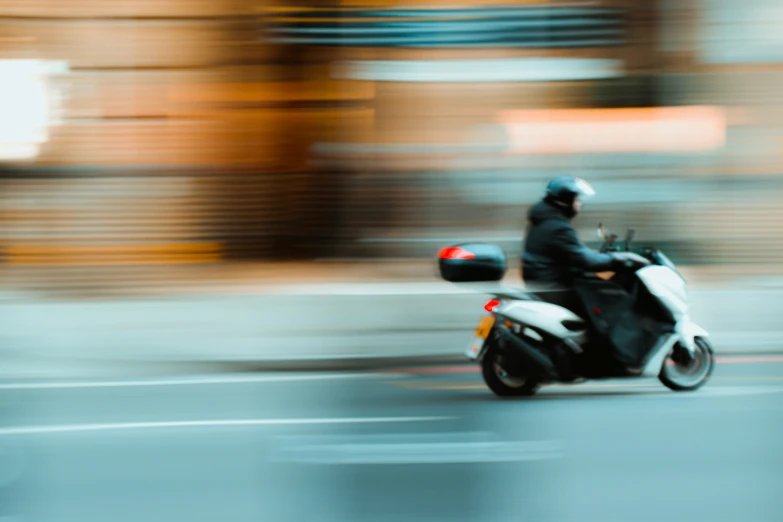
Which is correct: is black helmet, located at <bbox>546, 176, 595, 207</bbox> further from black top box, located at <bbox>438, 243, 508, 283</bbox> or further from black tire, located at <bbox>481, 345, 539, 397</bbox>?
black tire, located at <bbox>481, 345, 539, 397</bbox>

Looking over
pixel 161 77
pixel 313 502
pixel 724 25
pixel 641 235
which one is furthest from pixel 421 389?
pixel 724 25

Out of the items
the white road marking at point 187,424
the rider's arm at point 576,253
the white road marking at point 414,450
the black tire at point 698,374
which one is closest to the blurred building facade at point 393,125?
the black tire at point 698,374

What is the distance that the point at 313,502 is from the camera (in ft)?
15.0

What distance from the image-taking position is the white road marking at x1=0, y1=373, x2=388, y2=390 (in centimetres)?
791

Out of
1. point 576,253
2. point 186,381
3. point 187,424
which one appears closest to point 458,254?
point 576,253

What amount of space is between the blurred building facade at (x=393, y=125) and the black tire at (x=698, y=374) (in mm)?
3502

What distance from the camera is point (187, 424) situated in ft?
20.7

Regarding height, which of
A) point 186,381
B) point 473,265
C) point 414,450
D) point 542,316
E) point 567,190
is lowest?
point 186,381

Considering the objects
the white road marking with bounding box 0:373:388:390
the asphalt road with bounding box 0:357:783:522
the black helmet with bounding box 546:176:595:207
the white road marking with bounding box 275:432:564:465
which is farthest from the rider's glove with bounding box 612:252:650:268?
the white road marking with bounding box 0:373:388:390

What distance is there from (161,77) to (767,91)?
5547mm

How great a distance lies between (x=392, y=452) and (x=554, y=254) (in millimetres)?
1815

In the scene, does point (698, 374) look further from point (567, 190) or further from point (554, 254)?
point (567, 190)

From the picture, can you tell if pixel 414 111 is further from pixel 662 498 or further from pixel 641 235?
pixel 662 498

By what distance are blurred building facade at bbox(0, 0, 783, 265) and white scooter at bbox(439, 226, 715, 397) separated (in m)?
3.60
